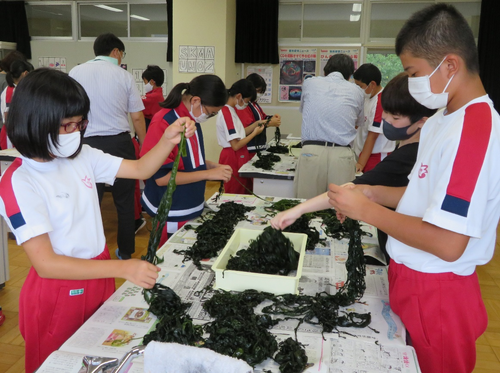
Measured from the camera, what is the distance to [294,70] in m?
7.55

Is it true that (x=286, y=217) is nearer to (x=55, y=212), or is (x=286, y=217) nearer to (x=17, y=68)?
(x=55, y=212)

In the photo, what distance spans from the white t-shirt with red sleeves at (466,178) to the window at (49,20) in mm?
8301

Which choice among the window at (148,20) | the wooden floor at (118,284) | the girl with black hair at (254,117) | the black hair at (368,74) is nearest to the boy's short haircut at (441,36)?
the wooden floor at (118,284)

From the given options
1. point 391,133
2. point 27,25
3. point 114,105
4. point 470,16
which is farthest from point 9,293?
point 470,16

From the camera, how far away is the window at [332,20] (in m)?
7.20

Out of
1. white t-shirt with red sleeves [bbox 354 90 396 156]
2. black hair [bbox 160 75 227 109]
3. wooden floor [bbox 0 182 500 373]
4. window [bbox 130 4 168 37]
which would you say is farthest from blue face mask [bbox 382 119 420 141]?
window [bbox 130 4 168 37]

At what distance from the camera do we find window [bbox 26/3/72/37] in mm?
8008

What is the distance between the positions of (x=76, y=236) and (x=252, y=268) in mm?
676

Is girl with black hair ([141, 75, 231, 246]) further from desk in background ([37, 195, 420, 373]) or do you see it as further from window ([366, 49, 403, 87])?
window ([366, 49, 403, 87])

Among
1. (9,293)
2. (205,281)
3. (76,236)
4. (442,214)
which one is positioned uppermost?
(442,214)

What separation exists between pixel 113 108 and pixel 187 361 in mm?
3087

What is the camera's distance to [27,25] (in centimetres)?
794

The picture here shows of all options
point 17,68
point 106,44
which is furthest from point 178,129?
point 17,68

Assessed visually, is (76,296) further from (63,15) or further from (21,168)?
(63,15)
